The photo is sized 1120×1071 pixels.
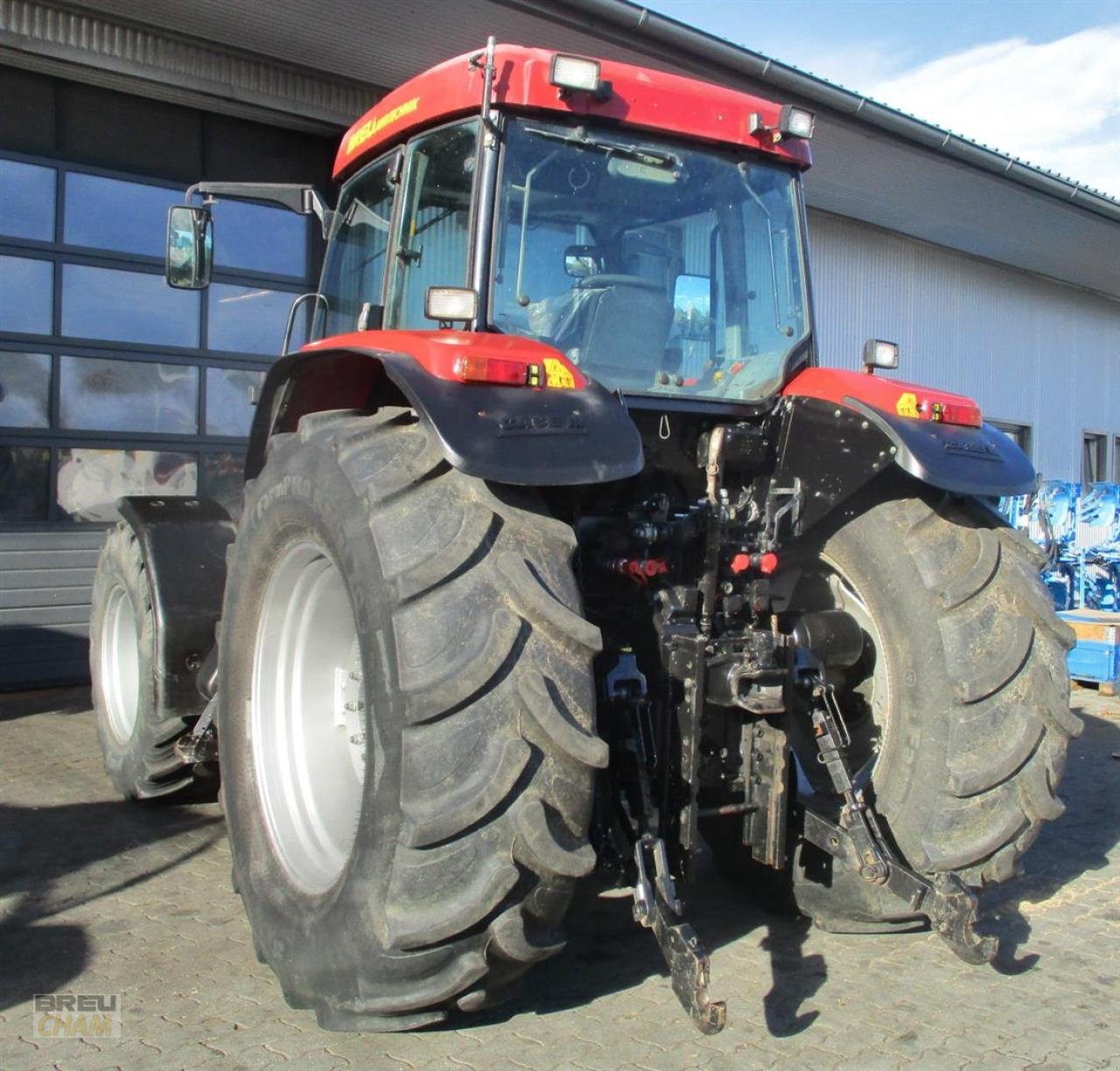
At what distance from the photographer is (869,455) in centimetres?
317

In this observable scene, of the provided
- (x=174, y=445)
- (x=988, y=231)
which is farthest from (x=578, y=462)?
(x=988, y=231)

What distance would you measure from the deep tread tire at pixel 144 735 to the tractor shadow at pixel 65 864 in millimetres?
126

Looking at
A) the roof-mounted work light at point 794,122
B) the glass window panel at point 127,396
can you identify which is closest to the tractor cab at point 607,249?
A: the roof-mounted work light at point 794,122

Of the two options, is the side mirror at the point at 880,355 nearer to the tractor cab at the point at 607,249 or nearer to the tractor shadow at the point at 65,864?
the tractor cab at the point at 607,249

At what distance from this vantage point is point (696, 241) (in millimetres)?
3535

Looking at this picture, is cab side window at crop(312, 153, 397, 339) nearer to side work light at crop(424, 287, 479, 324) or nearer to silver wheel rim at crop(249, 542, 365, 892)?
side work light at crop(424, 287, 479, 324)

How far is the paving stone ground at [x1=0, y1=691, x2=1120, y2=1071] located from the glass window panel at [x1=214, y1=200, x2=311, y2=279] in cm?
526

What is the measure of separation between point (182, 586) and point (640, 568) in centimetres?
230

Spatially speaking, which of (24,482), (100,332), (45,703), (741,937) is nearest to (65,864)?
(741,937)

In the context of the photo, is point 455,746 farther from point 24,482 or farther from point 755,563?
point 24,482

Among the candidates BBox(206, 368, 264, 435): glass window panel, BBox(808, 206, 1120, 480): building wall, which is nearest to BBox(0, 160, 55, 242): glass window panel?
BBox(206, 368, 264, 435): glass window panel

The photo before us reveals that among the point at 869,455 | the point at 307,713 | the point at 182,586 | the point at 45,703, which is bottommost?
the point at 45,703

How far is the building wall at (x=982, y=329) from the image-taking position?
13086mm

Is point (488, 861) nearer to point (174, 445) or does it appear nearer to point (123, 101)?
point (174, 445)
